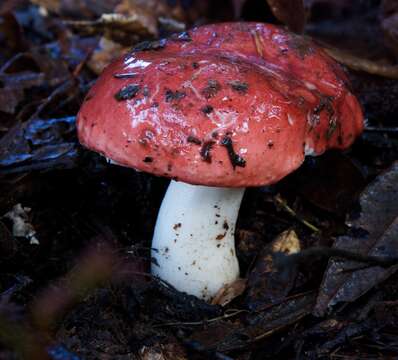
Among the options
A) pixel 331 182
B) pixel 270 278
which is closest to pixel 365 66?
pixel 331 182

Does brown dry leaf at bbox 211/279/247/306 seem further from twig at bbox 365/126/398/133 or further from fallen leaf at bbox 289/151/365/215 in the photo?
twig at bbox 365/126/398/133

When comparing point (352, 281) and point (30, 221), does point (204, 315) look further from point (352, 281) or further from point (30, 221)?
point (30, 221)

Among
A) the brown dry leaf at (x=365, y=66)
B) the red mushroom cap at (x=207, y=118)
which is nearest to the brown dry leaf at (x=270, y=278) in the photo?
the red mushroom cap at (x=207, y=118)

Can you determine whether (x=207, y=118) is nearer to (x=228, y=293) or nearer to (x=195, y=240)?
(x=195, y=240)

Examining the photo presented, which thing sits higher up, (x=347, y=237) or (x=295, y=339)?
(x=347, y=237)

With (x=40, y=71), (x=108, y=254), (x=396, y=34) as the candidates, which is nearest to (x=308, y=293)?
(x=108, y=254)

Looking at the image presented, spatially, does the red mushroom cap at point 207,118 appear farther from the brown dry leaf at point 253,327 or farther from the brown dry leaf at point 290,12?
the brown dry leaf at point 290,12
